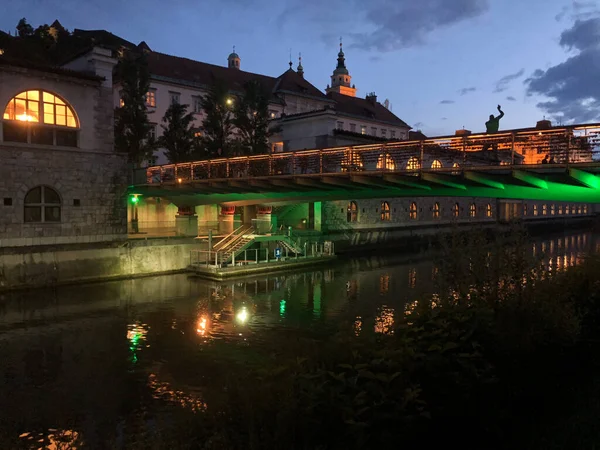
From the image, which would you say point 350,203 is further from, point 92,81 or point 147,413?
point 147,413

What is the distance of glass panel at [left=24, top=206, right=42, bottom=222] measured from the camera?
84.3 ft

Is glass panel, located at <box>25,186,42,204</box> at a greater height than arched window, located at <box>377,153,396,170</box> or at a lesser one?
lesser

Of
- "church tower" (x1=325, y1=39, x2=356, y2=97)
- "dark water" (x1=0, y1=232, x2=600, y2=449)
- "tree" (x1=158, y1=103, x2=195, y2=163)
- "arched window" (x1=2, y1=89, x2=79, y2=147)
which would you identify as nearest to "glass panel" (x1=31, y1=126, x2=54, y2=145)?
"arched window" (x1=2, y1=89, x2=79, y2=147)

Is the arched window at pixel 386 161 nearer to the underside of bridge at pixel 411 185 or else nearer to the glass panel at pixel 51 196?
the underside of bridge at pixel 411 185

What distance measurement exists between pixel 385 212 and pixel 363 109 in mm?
20647

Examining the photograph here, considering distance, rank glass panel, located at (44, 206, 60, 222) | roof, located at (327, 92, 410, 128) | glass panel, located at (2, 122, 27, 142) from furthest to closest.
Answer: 1. roof, located at (327, 92, 410, 128)
2. glass panel, located at (44, 206, 60, 222)
3. glass panel, located at (2, 122, 27, 142)

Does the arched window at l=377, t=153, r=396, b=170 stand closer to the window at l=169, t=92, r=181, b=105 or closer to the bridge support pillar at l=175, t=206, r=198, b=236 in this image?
the bridge support pillar at l=175, t=206, r=198, b=236

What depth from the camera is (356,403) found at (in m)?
5.88

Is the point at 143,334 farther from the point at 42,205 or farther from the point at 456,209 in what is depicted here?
the point at 456,209

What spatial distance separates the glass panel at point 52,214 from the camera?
2643 centimetres

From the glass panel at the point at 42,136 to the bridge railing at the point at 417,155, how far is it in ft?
20.3

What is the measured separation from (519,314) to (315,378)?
463 centimetres

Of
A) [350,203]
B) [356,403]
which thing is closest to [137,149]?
[350,203]

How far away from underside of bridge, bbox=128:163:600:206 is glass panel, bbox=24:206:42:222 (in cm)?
541
